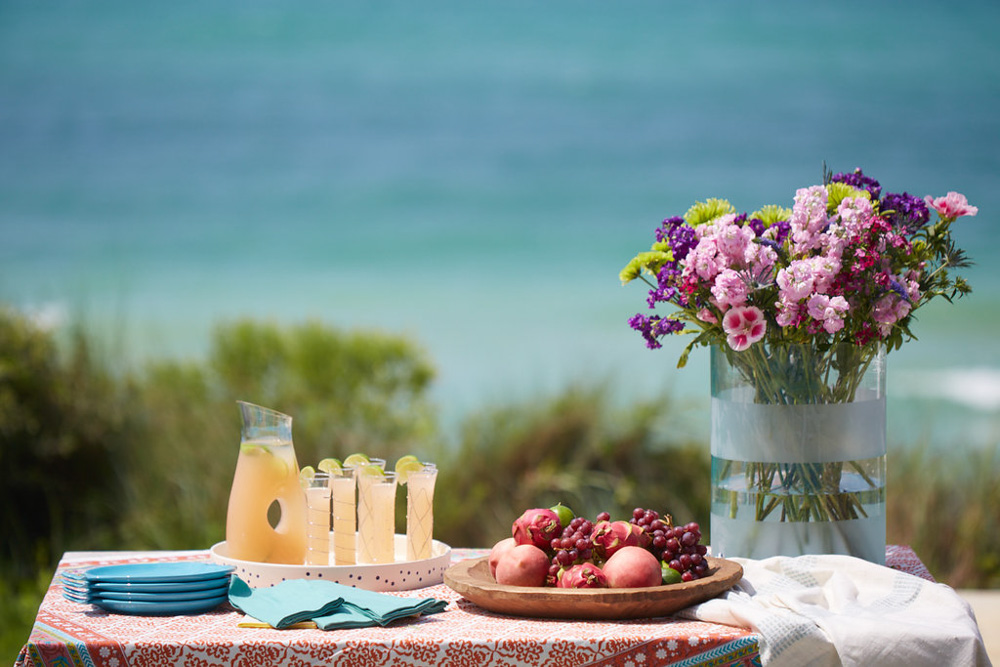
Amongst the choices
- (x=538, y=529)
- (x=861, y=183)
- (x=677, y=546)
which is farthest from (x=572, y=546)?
(x=861, y=183)

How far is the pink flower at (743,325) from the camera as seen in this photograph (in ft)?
5.54

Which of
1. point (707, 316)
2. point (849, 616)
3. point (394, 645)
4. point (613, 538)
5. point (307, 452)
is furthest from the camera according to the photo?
point (307, 452)

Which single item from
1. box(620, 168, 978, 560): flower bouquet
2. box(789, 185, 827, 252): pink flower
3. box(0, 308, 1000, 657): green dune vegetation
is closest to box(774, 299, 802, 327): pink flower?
box(620, 168, 978, 560): flower bouquet

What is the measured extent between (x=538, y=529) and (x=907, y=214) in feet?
2.78

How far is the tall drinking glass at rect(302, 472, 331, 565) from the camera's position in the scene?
1659 millimetres

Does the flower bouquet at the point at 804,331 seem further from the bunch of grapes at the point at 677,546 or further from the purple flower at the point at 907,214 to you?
the bunch of grapes at the point at 677,546

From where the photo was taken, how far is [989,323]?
670cm

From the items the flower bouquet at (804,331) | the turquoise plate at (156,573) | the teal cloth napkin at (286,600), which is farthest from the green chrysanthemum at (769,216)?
the turquoise plate at (156,573)

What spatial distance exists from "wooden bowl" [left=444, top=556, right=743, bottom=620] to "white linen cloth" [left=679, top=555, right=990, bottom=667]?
3cm

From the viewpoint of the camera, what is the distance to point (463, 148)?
8016 millimetres

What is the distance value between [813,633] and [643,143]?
21.9ft

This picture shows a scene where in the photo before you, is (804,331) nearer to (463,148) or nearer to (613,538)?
(613,538)

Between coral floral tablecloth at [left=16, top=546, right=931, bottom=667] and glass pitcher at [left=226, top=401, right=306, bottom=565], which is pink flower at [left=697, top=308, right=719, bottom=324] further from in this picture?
glass pitcher at [left=226, top=401, right=306, bottom=565]

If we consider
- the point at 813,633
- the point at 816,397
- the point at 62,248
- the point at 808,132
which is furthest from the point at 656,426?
the point at 62,248
